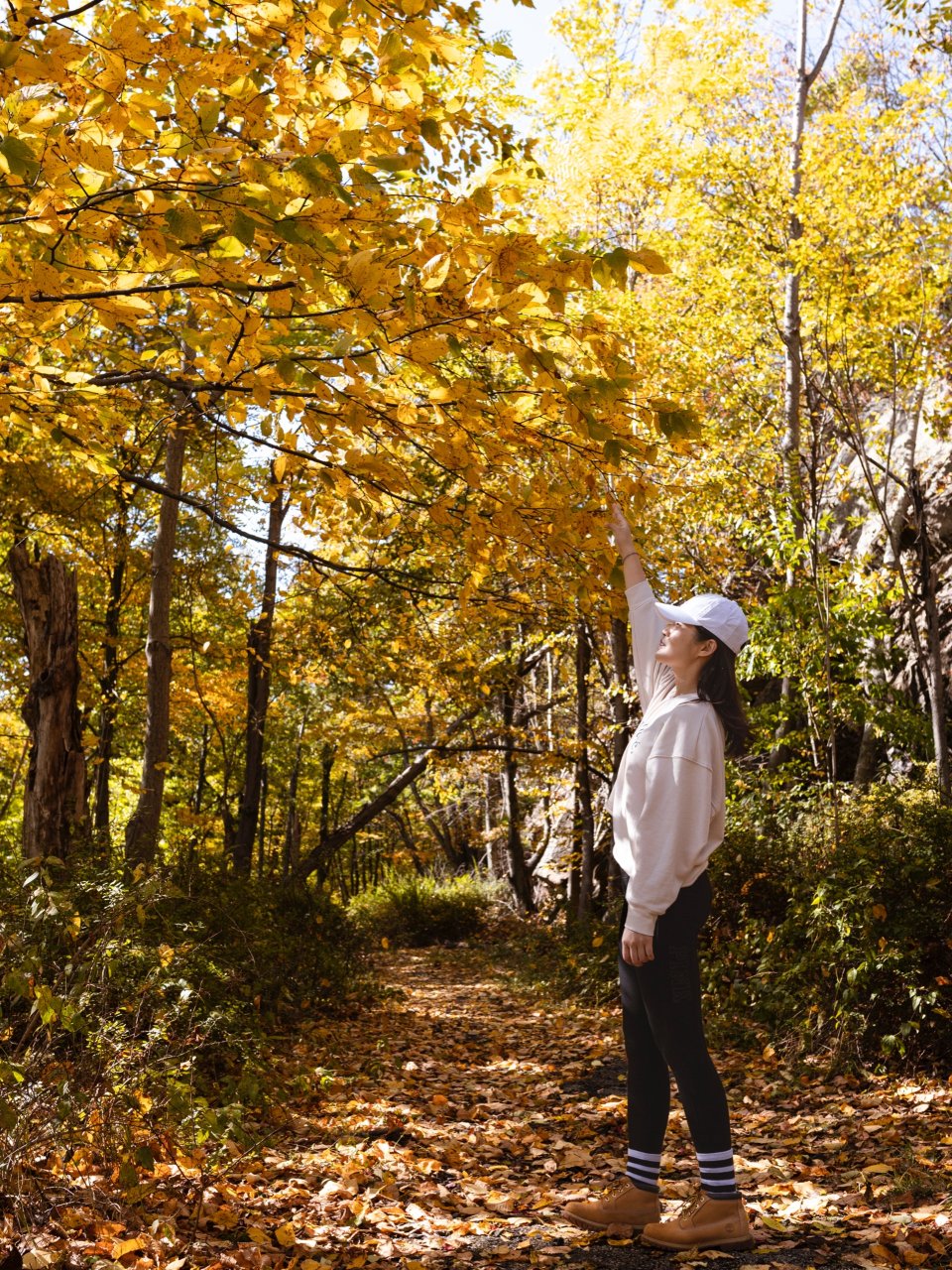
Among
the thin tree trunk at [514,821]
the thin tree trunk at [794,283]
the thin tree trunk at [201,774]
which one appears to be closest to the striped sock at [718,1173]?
the thin tree trunk at [794,283]

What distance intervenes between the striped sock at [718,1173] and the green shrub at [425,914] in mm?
12727

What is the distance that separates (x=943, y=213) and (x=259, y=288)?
11824mm

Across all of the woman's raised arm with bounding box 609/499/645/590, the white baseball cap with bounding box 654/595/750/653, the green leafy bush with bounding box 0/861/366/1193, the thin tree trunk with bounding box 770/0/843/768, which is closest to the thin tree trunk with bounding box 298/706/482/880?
the green leafy bush with bounding box 0/861/366/1193

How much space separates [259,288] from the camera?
8.42 feet

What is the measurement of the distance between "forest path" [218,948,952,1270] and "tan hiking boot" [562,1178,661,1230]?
0.17 ft

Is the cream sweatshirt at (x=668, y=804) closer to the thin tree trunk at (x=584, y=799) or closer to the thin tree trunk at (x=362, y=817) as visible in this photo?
the thin tree trunk at (x=584, y=799)

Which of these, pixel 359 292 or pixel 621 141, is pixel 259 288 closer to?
pixel 359 292

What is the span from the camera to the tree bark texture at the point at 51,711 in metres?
6.67

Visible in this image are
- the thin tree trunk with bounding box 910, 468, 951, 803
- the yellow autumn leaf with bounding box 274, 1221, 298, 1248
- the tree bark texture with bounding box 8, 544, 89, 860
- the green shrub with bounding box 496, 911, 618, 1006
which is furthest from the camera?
the green shrub with bounding box 496, 911, 618, 1006

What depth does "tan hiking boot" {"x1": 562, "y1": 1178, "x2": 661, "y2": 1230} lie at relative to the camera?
3100mm

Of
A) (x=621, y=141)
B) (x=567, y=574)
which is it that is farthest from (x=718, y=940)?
(x=621, y=141)

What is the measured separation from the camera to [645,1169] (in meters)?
3.13

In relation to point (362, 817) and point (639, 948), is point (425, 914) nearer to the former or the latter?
point (362, 817)

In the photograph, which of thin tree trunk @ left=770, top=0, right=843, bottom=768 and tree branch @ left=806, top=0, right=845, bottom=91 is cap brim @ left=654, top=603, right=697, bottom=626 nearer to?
thin tree trunk @ left=770, top=0, right=843, bottom=768
